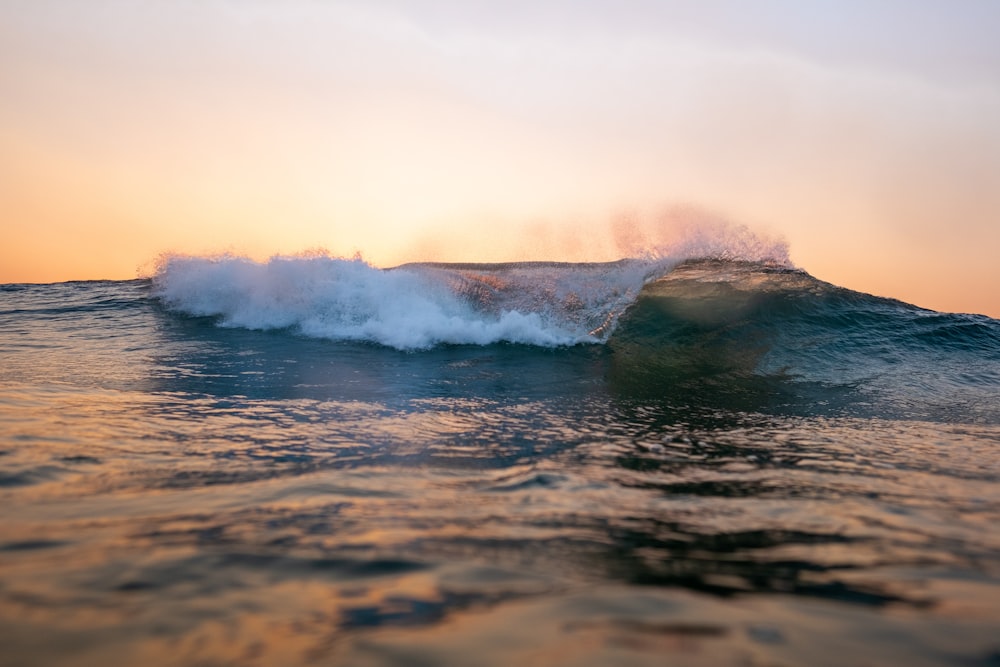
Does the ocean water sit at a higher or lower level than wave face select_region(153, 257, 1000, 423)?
lower

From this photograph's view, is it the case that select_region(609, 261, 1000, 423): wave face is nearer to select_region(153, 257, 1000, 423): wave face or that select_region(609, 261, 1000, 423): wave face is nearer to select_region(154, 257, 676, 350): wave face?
select_region(153, 257, 1000, 423): wave face

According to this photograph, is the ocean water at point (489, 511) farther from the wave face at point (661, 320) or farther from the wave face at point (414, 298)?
the wave face at point (414, 298)

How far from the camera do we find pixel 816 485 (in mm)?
3270

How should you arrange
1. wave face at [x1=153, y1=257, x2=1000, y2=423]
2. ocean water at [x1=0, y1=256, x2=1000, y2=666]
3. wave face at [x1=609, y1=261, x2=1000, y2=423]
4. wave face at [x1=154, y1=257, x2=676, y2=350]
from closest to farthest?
ocean water at [x1=0, y1=256, x2=1000, y2=666], wave face at [x1=609, y1=261, x2=1000, y2=423], wave face at [x1=153, y1=257, x2=1000, y2=423], wave face at [x1=154, y1=257, x2=676, y2=350]

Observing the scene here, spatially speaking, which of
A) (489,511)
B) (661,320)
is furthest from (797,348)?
(489,511)

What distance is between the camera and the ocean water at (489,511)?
165 centimetres

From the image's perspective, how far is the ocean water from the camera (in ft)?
5.40

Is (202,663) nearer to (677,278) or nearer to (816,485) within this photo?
(816,485)

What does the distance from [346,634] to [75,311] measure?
41.5 ft

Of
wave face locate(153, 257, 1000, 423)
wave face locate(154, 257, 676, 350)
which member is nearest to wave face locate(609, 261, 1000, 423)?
wave face locate(153, 257, 1000, 423)

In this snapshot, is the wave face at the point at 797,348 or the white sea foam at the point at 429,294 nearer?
the wave face at the point at 797,348

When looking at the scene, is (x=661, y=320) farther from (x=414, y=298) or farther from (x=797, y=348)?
(x=414, y=298)

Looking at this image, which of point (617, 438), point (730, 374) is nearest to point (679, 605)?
point (617, 438)

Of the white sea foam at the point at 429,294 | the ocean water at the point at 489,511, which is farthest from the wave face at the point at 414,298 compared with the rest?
the ocean water at the point at 489,511
